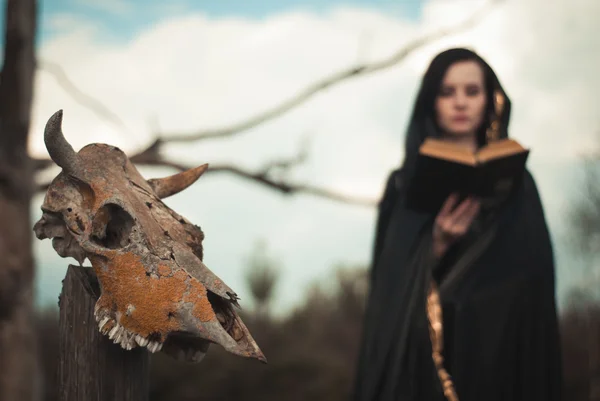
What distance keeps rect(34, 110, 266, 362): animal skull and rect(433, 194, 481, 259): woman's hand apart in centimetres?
144

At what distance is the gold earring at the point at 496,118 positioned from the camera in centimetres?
326

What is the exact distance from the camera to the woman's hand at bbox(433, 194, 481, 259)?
3061mm

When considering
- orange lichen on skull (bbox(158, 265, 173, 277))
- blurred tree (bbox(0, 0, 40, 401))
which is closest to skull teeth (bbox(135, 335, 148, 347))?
orange lichen on skull (bbox(158, 265, 173, 277))

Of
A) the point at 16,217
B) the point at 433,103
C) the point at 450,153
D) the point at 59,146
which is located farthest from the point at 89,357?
the point at 16,217

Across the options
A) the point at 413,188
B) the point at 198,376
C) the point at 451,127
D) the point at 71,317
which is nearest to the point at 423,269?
the point at 413,188

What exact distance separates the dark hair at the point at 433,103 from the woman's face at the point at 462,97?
0.11ft

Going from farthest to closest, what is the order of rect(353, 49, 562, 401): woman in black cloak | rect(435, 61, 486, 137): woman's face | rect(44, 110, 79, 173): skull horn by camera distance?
rect(435, 61, 486, 137): woman's face, rect(353, 49, 562, 401): woman in black cloak, rect(44, 110, 79, 173): skull horn

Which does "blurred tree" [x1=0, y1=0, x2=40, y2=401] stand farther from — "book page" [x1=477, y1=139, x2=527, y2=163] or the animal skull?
"book page" [x1=477, y1=139, x2=527, y2=163]

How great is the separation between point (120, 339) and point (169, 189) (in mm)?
651

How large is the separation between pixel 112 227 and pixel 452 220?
1.71m

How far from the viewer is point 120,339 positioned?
1787 millimetres

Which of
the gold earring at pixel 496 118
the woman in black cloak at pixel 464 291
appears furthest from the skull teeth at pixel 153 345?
the gold earring at pixel 496 118

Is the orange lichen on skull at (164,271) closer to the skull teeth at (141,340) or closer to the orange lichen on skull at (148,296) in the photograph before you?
the orange lichen on skull at (148,296)

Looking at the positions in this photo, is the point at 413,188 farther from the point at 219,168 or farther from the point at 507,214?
the point at 219,168
